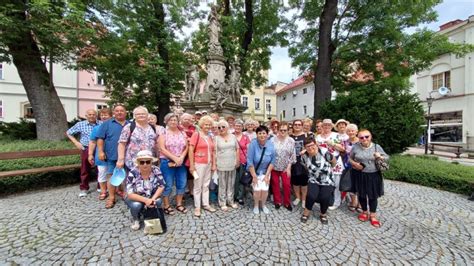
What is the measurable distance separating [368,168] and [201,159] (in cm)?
288

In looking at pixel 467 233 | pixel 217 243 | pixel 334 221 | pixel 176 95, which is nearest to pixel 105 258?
pixel 217 243

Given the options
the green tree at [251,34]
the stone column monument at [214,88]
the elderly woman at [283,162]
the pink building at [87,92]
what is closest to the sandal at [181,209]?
the elderly woman at [283,162]

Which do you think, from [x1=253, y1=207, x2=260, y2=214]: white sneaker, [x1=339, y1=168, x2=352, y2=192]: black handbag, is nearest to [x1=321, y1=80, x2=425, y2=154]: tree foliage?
[x1=339, y1=168, x2=352, y2=192]: black handbag

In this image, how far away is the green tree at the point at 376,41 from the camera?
10.7m

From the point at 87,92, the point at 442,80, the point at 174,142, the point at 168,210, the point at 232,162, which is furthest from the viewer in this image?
the point at 442,80

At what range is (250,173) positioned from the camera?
4.11 meters

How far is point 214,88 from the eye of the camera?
8.77 m

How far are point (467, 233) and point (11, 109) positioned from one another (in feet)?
103

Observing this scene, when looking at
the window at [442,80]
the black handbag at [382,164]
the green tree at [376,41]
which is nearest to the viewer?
the black handbag at [382,164]

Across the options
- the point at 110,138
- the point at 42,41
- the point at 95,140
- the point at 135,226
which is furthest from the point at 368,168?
the point at 42,41

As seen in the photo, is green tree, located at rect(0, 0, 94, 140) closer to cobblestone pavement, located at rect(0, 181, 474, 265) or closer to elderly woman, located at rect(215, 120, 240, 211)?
cobblestone pavement, located at rect(0, 181, 474, 265)

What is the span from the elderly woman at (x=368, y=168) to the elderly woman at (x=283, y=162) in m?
1.07

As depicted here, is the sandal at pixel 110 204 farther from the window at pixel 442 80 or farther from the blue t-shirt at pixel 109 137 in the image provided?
the window at pixel 442 80

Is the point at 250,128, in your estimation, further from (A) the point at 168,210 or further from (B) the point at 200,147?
(A) the point at 168,210
